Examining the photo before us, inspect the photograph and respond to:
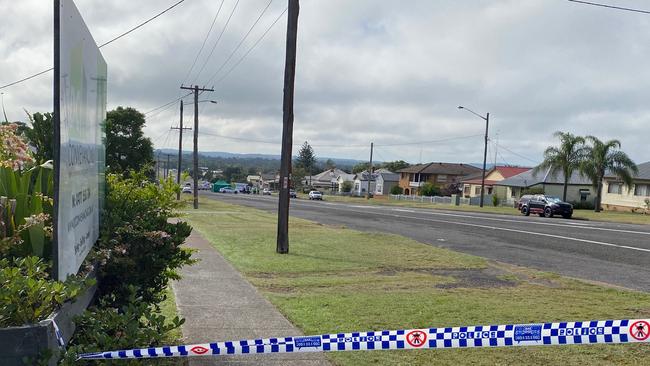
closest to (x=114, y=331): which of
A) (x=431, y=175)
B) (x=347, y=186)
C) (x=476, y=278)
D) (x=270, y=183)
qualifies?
(x=476, y=278)

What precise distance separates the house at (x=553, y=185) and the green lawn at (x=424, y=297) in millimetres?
52524

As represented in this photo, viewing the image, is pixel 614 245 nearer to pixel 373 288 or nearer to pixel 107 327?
pixel 373 288

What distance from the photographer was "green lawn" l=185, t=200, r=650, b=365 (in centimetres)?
558

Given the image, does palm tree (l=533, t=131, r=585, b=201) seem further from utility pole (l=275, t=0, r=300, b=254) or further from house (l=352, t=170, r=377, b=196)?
house (l=352, t=170, r=377, b=196)

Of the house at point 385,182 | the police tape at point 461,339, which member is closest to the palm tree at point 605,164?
the police tape at point 461,339

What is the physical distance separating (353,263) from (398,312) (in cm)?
494

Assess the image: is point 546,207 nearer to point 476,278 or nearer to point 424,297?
point 476,278

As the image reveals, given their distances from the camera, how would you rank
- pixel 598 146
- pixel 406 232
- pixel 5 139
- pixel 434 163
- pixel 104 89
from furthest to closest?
pixel 434 163 → pixel 598 146 → pixel 406 232 → pixel 104 89 → pixel 5 139

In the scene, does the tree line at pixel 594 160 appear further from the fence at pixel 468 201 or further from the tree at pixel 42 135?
the tree at pixel 42 135

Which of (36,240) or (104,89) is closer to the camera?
(36,240)

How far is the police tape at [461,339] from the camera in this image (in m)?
4.06

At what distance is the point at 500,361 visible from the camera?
5.38 meters

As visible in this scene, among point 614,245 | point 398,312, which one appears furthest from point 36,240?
point 614,245

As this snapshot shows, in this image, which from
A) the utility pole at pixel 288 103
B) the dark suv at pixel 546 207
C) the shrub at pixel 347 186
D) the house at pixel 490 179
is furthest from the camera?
the shrub at pixel 347 186
